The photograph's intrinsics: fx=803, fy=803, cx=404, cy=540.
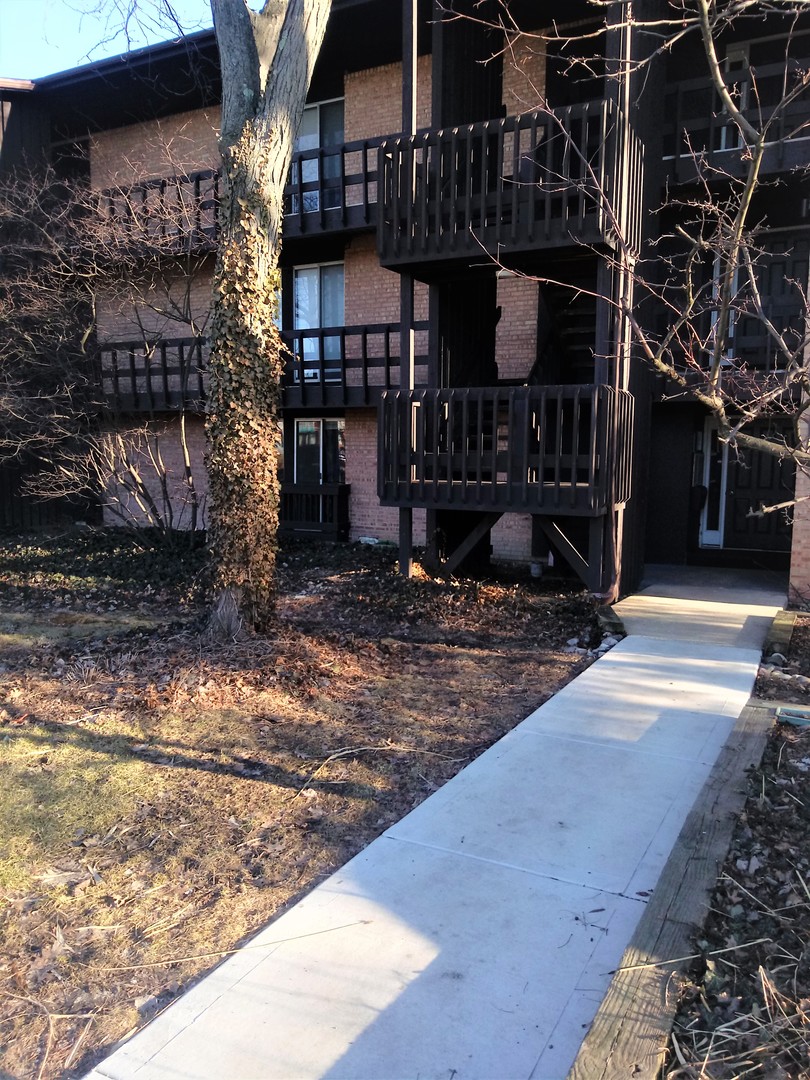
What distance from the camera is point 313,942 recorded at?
9.66 ft

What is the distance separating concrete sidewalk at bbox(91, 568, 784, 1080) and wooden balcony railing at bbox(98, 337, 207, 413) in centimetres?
998

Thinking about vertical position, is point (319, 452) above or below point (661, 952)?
above

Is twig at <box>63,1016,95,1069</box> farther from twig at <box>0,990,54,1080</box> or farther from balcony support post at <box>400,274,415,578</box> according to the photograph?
balcony support post at <box>400,274,415,578</box>

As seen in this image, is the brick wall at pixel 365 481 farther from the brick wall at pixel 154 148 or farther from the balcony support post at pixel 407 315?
the brick wall at pixel 154 148

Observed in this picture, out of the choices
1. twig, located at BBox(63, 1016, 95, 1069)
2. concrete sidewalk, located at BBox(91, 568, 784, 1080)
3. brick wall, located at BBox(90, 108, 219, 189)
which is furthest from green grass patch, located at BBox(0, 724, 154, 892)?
brick wall, located at BBox(90, 108, 219, 189)

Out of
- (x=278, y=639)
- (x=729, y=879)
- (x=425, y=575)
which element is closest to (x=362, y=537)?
(x=425, y=575)

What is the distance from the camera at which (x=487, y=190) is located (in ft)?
29.2

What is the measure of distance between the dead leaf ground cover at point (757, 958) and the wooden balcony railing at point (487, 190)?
6073mm

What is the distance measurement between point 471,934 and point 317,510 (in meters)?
11.8

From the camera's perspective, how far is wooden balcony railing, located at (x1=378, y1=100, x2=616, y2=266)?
26.9 ft

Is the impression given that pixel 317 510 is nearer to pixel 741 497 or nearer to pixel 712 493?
pixel 712 493

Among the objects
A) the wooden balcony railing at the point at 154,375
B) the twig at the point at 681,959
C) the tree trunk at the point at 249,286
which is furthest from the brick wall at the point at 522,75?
the twig at the point at 681,959

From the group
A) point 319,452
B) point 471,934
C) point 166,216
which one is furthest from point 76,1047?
point 319,452

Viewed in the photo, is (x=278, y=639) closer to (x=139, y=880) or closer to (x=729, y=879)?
(x=139, y=880)
